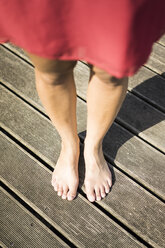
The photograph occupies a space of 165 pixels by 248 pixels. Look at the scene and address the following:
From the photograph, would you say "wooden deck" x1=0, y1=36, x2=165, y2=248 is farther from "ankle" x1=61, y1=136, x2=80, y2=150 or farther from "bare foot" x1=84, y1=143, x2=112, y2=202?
"ankle" x1=61, y1=136, x2=80, y2=150

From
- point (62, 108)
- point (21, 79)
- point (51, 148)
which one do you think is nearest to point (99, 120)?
point (62, 108)

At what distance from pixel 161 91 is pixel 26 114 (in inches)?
30.1

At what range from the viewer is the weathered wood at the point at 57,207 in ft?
3.45

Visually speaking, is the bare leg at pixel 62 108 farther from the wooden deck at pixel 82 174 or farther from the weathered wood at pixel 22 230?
the weathered wood at pixel 22 230

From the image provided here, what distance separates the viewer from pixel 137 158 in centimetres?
123

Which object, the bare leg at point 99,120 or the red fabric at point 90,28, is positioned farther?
the bare leg at point 99,120

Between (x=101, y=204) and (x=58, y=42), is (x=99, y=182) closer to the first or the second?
(x=101, y=204)

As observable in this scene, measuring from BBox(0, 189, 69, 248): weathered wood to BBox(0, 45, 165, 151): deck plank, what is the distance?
50cm

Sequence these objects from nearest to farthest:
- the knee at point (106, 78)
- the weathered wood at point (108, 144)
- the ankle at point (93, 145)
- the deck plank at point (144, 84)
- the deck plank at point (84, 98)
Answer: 1. the knee at point (106, 78)
2. the ankle at point (93, 145)
3. the weathered wood at point (108, 144)
4. the deck plank at point (84, 98)
5. the deck plank at point (144, 84)

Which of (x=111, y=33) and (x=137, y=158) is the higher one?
(x=111, y=33)

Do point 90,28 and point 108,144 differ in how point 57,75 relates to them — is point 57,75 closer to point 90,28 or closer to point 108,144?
point 90,28

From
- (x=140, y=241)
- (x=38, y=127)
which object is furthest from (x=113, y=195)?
(x=38, y=127)

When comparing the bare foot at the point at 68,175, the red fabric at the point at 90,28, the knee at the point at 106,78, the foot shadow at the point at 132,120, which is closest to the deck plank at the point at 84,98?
the foot shadow at the point at 132,120

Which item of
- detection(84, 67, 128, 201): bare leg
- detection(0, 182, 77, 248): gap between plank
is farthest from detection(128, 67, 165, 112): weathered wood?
detection(0, 182, 77, 248): gap between plank
